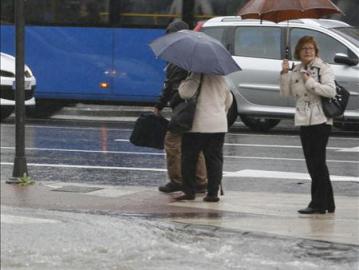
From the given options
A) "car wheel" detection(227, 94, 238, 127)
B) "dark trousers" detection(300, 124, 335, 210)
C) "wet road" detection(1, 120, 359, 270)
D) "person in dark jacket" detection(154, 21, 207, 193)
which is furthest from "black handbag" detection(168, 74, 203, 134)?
"car wheel" detection(227, 94, 238, 127)

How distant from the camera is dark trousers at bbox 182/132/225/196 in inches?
416

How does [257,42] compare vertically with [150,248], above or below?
above

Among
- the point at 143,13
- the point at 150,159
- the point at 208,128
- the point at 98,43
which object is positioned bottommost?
the point at 150,159

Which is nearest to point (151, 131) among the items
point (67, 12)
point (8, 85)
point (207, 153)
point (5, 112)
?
point (207, 153)

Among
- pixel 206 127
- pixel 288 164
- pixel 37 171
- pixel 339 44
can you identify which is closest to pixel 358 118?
pixel 339 44

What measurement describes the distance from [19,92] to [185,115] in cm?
210

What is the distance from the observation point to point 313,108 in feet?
32.0

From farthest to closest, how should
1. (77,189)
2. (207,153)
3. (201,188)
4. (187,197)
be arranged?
(77,189), (201,188), (187,197), (207,153)

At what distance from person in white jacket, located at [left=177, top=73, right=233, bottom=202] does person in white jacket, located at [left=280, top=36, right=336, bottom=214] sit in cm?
82

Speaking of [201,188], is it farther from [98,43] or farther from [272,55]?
[98,43]

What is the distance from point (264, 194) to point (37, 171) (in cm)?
323

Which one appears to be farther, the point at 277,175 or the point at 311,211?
the point at 277,175

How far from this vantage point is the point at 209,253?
26.5 feet

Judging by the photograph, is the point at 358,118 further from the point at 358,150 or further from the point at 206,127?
the point at 206,127
